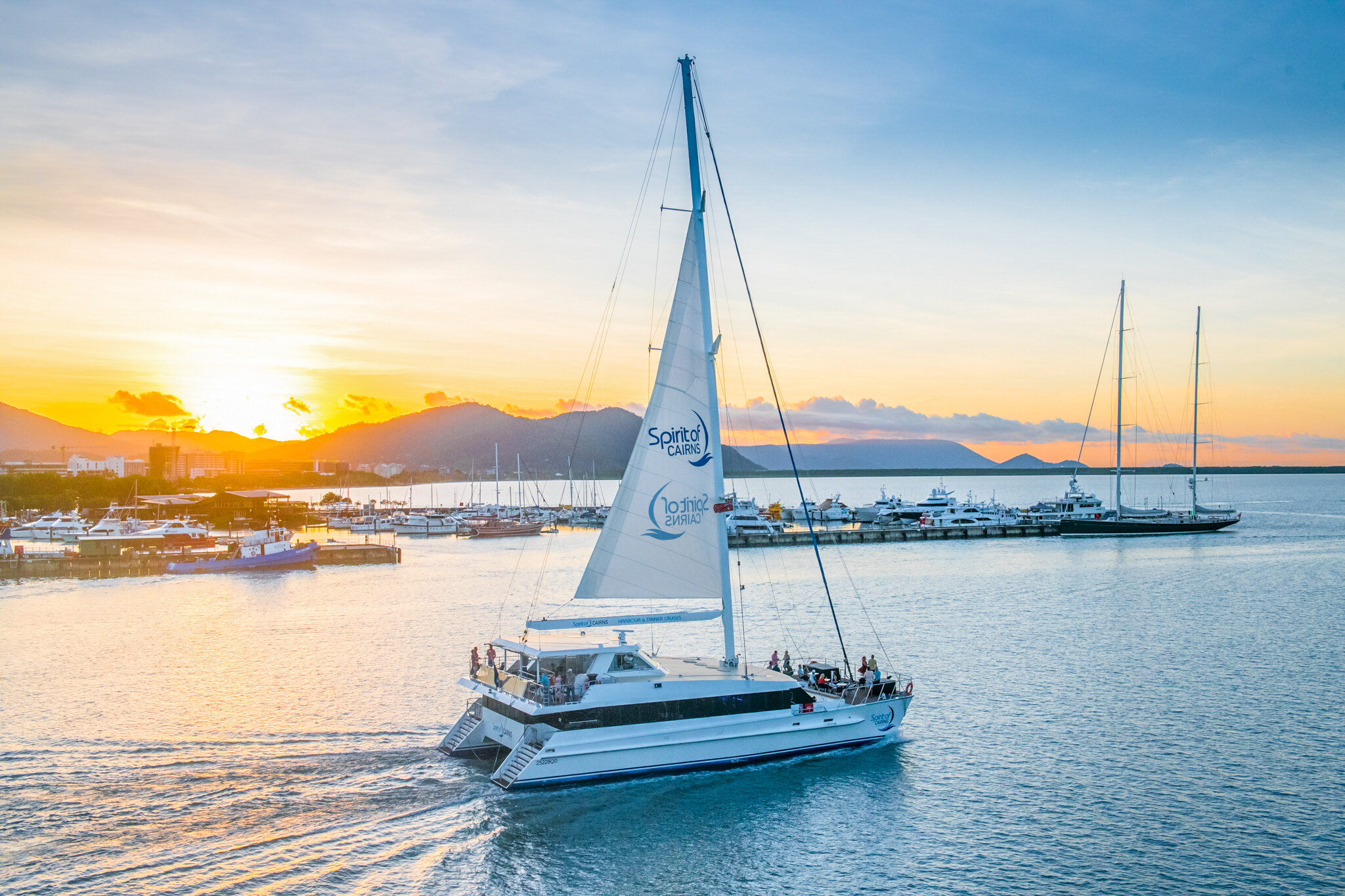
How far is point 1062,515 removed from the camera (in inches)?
4525

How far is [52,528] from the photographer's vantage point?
102 metres

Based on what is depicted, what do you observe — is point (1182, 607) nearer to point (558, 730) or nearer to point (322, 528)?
point (558, 730)

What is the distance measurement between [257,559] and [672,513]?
6360 centimetres

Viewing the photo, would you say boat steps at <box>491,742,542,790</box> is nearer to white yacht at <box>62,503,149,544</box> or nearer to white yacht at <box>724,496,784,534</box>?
white yacht at <box>62,503,149,544</box>

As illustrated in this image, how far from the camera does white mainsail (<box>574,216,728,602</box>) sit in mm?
25266

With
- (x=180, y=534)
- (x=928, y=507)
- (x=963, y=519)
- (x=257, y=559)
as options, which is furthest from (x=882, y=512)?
(x=180, y=534)

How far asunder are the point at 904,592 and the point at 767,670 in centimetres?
3828

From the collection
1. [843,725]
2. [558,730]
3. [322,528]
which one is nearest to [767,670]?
[843,725]

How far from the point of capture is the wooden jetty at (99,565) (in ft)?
237

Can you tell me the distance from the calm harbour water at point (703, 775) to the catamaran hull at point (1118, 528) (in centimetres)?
5485

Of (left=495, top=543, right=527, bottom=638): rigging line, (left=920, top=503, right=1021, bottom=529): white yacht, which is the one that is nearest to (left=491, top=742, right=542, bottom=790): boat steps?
(left=495, top=543, right=527, bottom=638): rigging line

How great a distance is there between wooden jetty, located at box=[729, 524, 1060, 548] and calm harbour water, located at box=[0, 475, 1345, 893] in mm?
49586

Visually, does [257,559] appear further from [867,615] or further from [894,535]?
[894,535]

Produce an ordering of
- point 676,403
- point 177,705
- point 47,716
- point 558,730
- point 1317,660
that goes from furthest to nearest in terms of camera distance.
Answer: point 1317,660, point 177,705, point 47,716, point 676,403, point 558,730
